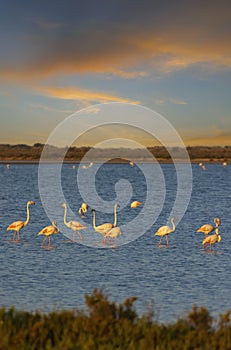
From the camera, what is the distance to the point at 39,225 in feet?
108

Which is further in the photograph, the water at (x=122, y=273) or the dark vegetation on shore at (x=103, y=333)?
the water at (x=122, y=273)

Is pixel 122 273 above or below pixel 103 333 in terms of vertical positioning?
below

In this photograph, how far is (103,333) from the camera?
902 cm

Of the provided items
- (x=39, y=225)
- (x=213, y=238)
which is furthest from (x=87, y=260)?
(x=39, y=225)

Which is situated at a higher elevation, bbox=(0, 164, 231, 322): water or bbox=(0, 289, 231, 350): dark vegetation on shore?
bbox=(0, 289, 231, 350): dark vegetation on shore

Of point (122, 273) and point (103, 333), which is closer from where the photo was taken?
point (103, 333)

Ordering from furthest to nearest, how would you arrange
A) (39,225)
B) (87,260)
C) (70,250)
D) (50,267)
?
(39,225) → (70,250) → (87,260) → (50,267)

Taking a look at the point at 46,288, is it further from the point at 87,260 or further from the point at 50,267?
the point at 87,260

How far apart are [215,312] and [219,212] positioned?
28316 millimetres

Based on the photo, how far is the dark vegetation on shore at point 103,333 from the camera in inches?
336

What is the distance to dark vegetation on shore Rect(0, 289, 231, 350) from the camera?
28.0 ft

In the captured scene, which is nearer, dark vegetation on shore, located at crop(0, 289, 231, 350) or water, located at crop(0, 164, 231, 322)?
dark vegetation on shore, located at crop(0, 289, 231, 350)

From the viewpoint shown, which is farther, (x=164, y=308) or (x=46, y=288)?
(x=46, y=288)

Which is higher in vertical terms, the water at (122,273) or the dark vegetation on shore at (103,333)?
the dark vegetation on shore at (103,333)
